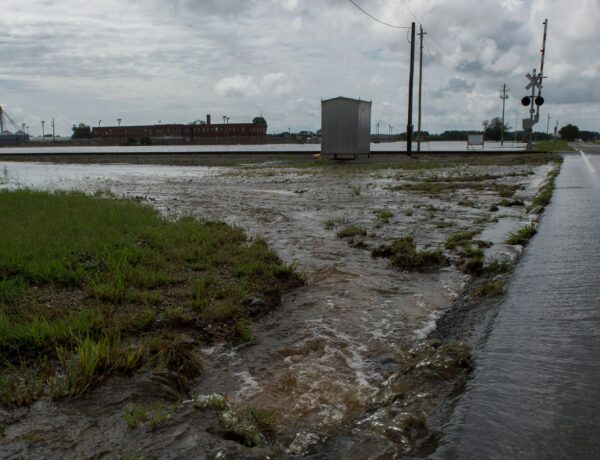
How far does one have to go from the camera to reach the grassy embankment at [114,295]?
367cm

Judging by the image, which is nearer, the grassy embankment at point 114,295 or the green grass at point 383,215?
the grassy embankment at point 114,295

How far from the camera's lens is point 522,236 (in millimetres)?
8070

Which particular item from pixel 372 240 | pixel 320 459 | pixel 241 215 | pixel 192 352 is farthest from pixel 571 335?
pixel 241 215

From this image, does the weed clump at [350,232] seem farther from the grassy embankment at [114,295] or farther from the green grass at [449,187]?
the green grass at [449,187]

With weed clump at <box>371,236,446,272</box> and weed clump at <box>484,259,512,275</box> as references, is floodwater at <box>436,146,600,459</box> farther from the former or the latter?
weed clump at <box>371,236,446,272</box>

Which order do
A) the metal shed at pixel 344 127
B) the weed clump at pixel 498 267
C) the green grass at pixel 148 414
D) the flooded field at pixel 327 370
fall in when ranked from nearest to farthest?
the flooded field at pixel 327 370 → the green grass at pixel 148 414 → the weed clump at pixel 498 267 → the metal shed at pixel 344 127

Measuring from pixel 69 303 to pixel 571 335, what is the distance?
4.06 meters

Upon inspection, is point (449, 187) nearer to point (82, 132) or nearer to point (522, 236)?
point (522, 236)

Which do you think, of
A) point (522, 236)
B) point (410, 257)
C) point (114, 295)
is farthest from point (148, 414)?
point (522, 236)

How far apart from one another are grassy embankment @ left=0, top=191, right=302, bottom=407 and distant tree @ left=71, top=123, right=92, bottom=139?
398ft

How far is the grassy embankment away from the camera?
145 inches

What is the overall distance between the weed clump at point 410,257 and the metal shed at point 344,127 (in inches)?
1017

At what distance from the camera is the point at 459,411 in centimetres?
310

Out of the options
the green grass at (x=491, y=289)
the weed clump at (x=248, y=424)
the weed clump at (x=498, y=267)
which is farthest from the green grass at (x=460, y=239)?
the weed clump at (x=248, y=424)
